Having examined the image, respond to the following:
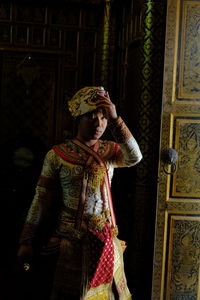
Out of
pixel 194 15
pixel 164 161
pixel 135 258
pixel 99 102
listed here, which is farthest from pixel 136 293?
pixel 194 15

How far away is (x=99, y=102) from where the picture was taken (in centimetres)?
182

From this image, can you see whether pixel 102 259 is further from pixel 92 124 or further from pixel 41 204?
pixel 92 124

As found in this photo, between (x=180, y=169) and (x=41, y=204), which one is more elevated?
(x=180, y=169)

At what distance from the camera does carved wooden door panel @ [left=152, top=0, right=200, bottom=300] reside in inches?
99.3

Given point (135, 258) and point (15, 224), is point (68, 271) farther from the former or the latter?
point (15, 224)

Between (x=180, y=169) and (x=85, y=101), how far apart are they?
1012 mm

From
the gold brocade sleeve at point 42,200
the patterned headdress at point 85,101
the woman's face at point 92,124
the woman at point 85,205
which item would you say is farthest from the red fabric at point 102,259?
the patterned headdress at point 85,101

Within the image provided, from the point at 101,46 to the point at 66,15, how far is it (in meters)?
0.70

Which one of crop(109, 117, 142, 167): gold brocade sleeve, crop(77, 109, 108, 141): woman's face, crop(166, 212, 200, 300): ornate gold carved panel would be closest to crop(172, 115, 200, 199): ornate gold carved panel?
crop(166, 212, 200, 300): ornate gold carved panel

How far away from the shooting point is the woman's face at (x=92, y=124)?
187 centimetres

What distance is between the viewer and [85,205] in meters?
1.88

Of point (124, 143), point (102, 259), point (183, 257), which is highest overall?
point (124, 143)

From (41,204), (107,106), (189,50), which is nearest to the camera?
(107,106)

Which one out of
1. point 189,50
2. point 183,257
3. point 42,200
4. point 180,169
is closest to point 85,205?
point 42,200
